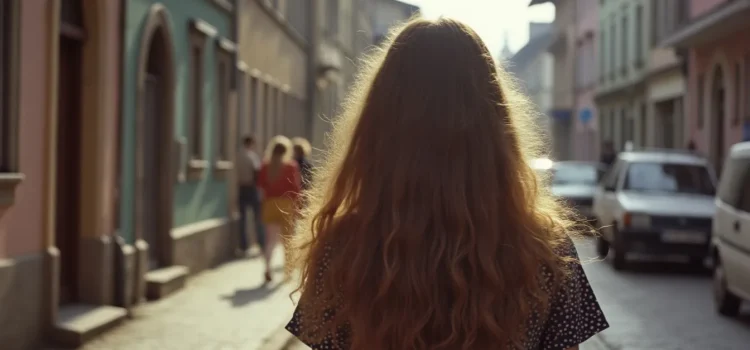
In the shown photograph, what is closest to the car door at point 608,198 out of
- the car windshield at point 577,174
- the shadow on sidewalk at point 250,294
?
the shadow on sidewalk at point 250,294

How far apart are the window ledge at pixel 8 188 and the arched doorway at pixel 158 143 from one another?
4.58 m

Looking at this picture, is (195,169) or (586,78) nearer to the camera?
(195,169)

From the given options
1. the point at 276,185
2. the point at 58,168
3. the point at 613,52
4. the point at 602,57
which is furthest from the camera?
the point at 602,57

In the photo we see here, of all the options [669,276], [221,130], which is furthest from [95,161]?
[669,276]

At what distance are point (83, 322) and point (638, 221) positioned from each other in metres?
8.83

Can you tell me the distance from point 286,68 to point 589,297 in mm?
25512

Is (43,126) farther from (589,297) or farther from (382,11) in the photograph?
(382,11)

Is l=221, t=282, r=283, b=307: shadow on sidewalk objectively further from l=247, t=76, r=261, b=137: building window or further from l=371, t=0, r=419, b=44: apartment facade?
l=371, t=0, r=419, b=44: apartment facade

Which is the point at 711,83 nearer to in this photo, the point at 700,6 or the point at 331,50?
the point at 700,6

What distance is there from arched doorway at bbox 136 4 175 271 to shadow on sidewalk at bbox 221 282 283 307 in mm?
1031

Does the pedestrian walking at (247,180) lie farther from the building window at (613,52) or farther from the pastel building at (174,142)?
the building window at (613,52)

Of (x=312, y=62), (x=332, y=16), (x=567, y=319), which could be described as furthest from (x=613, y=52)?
(x=567, y=319)

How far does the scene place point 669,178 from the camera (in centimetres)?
1727

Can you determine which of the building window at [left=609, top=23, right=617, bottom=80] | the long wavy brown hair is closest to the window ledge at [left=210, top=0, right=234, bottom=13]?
the long wavy brown hair
